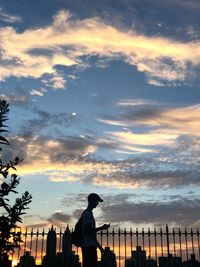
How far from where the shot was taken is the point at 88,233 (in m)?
Answer: 6.72

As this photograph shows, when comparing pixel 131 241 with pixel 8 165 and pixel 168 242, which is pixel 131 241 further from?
pixel 8 165

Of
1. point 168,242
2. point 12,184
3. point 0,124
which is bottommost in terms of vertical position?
point 168,242

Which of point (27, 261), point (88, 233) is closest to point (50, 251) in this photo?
point (27, 261)

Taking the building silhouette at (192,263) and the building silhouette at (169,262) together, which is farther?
the building silhouette at (192,263)

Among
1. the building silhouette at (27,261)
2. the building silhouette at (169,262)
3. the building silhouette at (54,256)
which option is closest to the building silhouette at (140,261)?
the building silhouette at (169,262)

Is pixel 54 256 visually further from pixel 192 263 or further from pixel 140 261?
pixel 192 263

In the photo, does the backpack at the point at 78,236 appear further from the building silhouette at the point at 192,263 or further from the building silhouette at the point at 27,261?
the building silhouette at the point at 192,263

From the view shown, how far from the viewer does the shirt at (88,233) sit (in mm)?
6703

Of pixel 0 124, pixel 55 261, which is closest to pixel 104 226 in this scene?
pixel 0 124

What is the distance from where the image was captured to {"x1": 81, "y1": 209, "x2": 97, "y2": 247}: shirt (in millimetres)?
6703

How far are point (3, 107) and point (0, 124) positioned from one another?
46 centimetres

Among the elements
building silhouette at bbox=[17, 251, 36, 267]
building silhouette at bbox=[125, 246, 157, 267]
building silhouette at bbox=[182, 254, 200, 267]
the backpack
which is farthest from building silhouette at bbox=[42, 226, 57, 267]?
the backpack

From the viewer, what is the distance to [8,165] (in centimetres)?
834

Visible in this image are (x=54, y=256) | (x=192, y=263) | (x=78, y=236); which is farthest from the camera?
(x=192, y=263)
